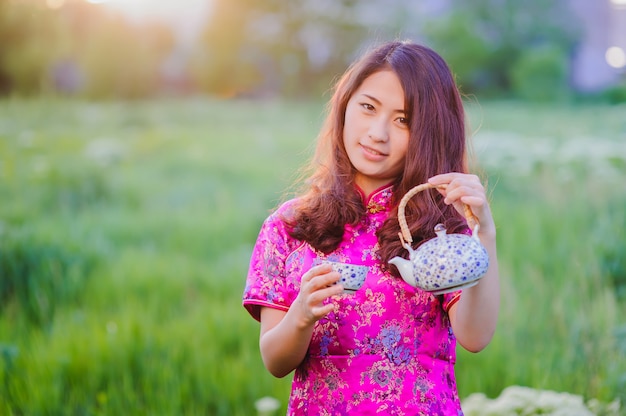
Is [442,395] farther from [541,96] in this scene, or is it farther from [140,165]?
[541,96]

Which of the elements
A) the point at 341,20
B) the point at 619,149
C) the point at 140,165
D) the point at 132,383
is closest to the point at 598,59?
the point at 341,20

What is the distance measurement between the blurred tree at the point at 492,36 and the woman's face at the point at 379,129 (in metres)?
14.2

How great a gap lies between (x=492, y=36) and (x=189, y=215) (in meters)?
13.0

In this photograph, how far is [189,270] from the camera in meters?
4.29

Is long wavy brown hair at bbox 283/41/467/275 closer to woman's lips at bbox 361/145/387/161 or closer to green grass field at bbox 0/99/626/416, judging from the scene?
woman's lips at bbox 361/145/387/161

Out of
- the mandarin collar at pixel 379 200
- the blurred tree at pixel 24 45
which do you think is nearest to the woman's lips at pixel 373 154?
the mandarin collar at pixel 379 200

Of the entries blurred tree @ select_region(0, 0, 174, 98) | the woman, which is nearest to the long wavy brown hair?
the woman

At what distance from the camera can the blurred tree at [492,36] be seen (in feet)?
52.0

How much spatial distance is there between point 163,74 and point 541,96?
8542 mm

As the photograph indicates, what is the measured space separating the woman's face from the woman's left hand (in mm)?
235

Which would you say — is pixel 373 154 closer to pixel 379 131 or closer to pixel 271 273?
pixel 379 131

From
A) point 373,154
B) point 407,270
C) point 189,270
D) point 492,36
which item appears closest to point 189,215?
point 189,270

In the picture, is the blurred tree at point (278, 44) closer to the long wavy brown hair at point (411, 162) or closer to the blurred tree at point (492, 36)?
the blurred tree at point (492, 36)

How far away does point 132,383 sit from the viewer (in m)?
2.98
